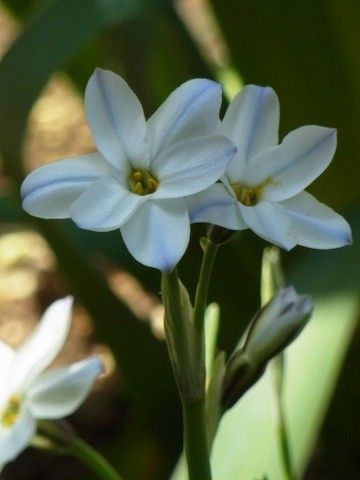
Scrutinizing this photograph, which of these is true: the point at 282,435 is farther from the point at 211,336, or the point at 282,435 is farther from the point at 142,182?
the point at 142,182

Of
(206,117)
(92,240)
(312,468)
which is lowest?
(312,468)

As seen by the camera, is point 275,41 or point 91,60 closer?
point 275,41

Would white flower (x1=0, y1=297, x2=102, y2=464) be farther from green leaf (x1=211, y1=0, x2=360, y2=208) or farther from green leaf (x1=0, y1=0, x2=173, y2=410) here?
green leaf (x1=211, y1=0, x2=360, y2=208)

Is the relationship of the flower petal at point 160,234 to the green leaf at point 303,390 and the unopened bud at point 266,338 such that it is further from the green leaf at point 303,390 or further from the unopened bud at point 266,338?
the green leaf at point 303,390

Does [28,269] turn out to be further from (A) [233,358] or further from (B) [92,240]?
(A) [233,358]

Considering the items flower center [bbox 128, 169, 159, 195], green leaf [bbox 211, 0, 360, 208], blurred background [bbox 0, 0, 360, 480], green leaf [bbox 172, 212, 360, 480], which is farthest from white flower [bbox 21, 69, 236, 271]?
green leaf [bbox 211, 0, 360, 208]

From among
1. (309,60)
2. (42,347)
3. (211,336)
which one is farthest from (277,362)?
(309,60)

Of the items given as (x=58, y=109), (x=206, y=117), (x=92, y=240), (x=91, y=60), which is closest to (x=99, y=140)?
(x=206, y=117)
